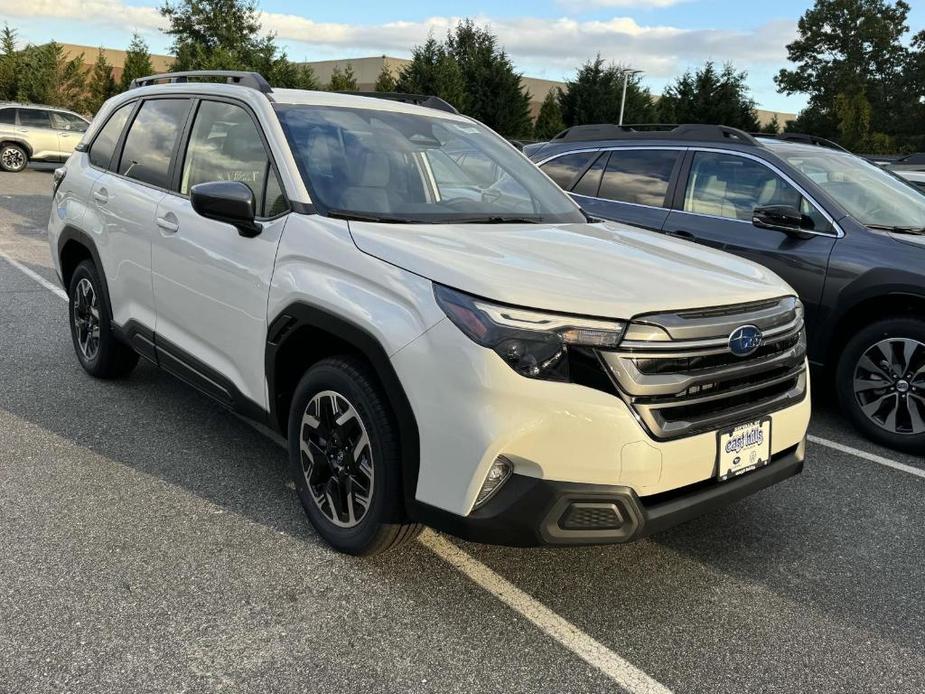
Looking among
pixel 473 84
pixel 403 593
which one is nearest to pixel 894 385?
pixel 403 593

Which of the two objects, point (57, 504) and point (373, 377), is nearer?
point (373, 377)

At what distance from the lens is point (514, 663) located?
101 inches

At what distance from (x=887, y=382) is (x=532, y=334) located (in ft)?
10.4

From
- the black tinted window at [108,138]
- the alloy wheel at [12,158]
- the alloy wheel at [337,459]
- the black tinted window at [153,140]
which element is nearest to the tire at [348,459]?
the alloy wheel at [337,459]

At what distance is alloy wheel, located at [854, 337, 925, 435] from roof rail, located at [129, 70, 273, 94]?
369cm

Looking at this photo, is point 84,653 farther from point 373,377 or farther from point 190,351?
point 190,351

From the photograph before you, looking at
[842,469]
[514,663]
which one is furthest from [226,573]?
[842,469]

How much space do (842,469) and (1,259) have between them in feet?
30.4

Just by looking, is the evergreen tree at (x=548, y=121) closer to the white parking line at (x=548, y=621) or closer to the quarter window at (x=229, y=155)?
the quarter window at (x=229, y=155)

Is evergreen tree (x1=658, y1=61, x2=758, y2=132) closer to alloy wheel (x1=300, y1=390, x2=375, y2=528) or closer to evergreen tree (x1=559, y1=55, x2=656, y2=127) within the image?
evergreen tree (x1=559, y1=55, x2=656, y2=127)

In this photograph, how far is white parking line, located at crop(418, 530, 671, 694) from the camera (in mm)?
2523

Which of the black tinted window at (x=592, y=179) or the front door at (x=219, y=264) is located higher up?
the black tinted window at (x=592, y=179)

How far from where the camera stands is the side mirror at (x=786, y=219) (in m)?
4.99

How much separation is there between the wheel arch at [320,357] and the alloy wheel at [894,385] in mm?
3292
